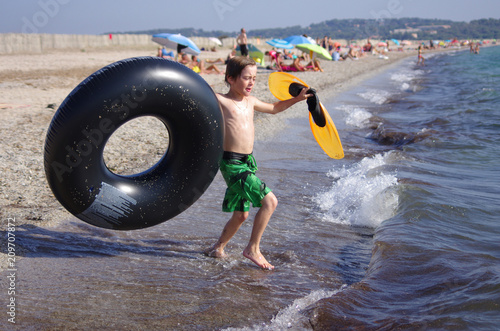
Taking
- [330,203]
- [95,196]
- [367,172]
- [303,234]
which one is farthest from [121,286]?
[367,172]

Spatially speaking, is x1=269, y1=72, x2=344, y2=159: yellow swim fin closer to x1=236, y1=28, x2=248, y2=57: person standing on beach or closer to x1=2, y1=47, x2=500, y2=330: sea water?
x1=2, y1=47, x2=500, y2=330: sea water

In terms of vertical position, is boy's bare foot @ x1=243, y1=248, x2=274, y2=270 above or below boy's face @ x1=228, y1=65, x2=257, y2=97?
below

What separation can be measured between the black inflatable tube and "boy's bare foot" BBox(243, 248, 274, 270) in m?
0.59

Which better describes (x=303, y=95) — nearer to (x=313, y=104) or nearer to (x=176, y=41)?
(x=313, y=104)

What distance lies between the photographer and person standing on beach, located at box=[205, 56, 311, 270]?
3.44m

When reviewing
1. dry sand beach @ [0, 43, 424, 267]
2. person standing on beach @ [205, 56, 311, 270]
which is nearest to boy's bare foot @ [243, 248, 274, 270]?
person standing on beach @ [205, 56, 311, 270]

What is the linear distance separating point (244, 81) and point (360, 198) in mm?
2180

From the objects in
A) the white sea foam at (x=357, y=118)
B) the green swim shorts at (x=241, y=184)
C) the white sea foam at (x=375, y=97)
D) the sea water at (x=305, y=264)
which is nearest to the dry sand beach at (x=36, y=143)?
the sea water at (x=305, y=264)

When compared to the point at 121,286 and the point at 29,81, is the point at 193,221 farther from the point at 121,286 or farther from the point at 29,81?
the point at 29,81

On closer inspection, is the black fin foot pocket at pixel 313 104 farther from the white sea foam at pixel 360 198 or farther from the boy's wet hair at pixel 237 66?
the white sea foam at pixel 360 198

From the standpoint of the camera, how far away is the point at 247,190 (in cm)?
342

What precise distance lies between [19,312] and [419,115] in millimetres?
11295

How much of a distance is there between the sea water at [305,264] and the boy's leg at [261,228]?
0.08 m

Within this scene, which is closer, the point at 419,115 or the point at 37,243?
the point at 37,243
